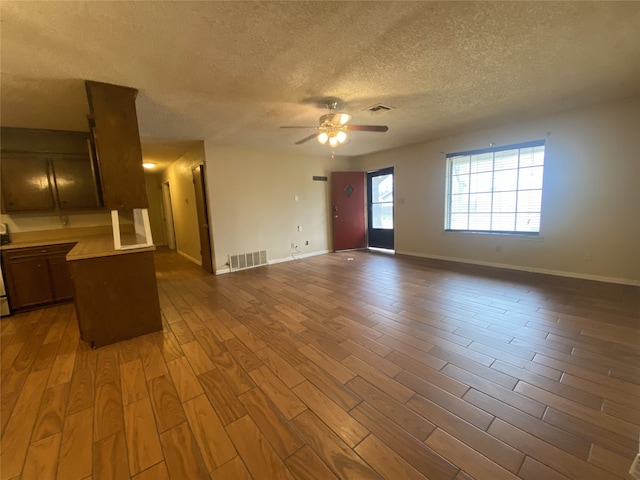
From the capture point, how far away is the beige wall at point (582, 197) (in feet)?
11.3

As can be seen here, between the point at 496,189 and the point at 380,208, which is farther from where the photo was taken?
the point at 380,208

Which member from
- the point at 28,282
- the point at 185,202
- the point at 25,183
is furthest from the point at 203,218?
the point at 28,282

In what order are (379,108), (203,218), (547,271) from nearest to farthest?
(379,108), (547,271), (203,218)

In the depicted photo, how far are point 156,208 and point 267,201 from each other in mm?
5183

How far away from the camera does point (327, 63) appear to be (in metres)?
2.25

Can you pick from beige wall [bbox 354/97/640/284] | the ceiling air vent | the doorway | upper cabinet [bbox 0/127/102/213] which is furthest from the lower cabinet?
beige wall [bbox 354/97/640/284]

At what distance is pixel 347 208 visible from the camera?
22.3 feet

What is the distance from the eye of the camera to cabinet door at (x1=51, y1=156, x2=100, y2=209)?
12.9 ft

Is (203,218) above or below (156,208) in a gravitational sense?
below

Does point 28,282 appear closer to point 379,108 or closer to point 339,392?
point 339,392

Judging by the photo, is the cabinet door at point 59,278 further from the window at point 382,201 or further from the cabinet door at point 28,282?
the window at point 382,201

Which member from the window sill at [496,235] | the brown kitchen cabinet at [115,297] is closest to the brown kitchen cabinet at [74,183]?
the brown kitchen cabinet at [115,297]

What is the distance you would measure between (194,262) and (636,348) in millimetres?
6950

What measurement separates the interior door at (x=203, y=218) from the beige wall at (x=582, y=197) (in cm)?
497
